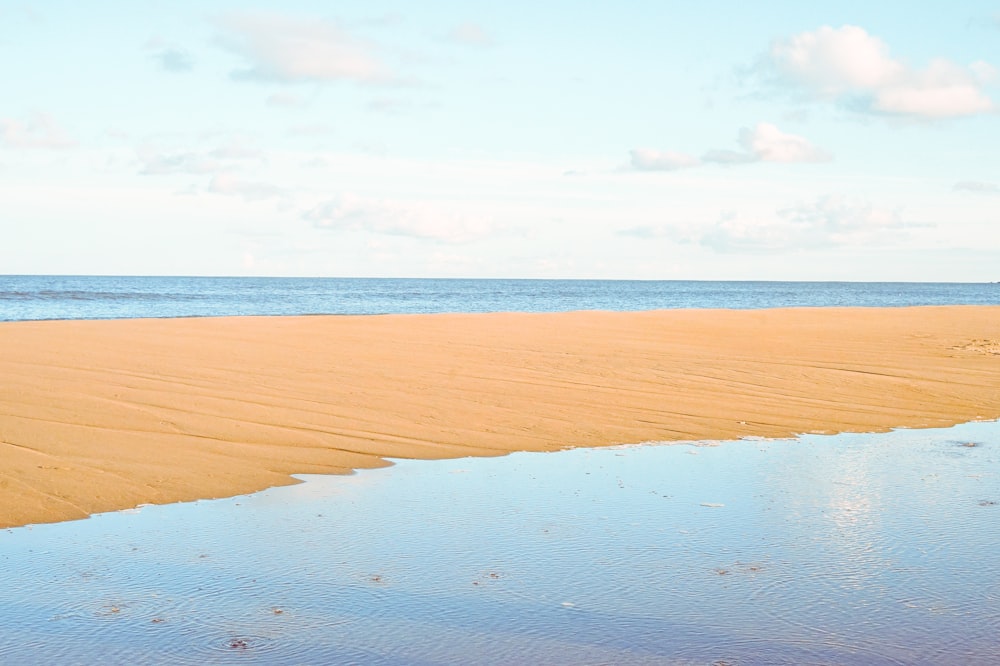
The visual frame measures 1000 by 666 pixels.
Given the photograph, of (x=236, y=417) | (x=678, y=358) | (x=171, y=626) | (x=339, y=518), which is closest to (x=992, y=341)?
(x=678, y=358)

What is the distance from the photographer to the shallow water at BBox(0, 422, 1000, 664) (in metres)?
5.26

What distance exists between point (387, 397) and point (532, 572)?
7.78 m

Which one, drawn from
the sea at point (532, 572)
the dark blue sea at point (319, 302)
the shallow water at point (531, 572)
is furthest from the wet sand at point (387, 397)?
the dark blue sea at point (319, 302)

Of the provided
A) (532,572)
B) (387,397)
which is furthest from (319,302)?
(532,572)

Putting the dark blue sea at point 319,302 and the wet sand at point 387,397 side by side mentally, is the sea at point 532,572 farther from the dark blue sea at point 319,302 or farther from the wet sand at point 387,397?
the dark blue sea at point 319,302

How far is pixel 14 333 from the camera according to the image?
2494 cm

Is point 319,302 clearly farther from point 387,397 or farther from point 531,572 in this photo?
point 531,572

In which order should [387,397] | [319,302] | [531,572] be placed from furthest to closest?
[319,302] < [387,397] < [531,572]

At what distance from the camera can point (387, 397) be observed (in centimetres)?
1409

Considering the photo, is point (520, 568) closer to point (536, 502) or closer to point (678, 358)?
point (536, 502)

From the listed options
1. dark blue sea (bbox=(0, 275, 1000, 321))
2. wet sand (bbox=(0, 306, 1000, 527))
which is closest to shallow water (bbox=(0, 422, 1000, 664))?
wet sand (bbox=(0, 306, 1000, 527))

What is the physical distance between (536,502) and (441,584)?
2332 millimetres

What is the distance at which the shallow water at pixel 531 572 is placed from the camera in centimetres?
526

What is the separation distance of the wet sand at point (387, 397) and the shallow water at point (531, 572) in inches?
43.9
